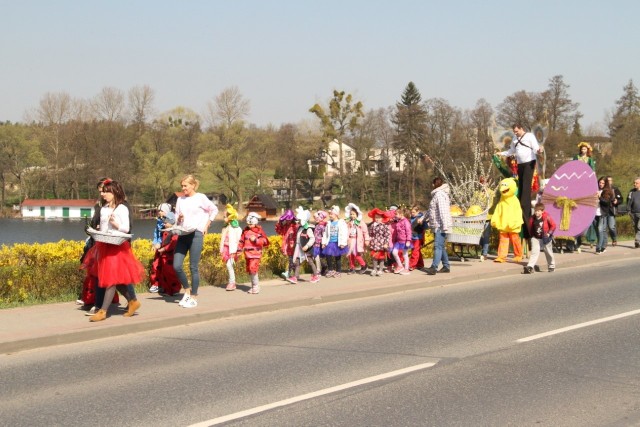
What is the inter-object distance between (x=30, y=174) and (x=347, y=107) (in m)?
32.3

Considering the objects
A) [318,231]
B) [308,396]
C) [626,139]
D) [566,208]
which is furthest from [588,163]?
[626,139]

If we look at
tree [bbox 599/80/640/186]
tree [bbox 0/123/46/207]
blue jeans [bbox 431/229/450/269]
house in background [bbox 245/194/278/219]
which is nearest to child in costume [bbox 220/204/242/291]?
blue jeans [bbox 431/229/450/269]

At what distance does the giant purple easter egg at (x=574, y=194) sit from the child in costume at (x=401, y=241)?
4974 mm

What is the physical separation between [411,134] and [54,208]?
3914cm

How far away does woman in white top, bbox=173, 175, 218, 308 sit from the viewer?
1102cm

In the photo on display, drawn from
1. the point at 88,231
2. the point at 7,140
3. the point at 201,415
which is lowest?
the point at 201,415

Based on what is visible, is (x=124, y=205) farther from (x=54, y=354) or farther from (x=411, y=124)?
(x=411, y=124)

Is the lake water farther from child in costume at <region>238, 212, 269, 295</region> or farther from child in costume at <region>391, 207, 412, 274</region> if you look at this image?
child in costume at <region>238, 212, 269, 295</region>

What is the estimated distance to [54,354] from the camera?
847 centimetres

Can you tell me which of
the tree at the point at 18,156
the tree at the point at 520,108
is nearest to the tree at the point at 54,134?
the tree at the point at 18,156

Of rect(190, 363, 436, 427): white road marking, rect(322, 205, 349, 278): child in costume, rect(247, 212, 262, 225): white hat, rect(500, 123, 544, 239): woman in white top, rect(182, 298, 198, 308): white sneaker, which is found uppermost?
rect(500, 123, 544, 239): woman in white top

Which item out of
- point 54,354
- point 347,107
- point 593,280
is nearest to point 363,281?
point 593,280

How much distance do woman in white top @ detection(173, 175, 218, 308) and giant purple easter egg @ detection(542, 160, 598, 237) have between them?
1009 cm

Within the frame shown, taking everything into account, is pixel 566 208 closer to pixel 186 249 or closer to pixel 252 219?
pixel 252 219
